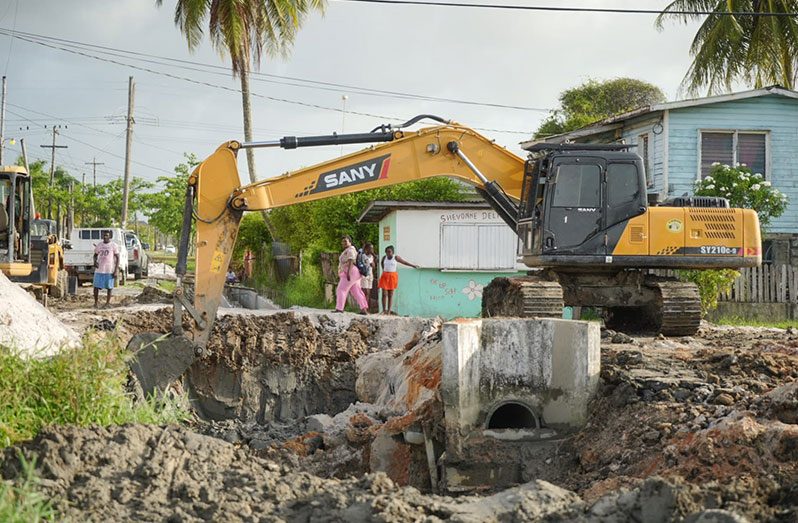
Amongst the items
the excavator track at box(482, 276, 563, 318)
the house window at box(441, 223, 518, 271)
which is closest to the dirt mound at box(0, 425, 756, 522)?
the excavator track at box(482, 276, 563, 318)

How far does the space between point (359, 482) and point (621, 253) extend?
27.5 ft

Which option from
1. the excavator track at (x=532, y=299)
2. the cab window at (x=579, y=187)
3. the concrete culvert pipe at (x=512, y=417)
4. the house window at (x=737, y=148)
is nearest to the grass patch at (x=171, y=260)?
the house window at (x=737, y=148)

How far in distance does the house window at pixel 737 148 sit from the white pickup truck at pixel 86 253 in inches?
683

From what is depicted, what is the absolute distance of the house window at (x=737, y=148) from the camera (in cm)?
2341

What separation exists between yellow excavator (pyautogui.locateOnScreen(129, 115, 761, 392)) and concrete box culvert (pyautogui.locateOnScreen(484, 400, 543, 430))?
2.15m

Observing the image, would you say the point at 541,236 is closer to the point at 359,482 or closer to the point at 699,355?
the point at 699,355

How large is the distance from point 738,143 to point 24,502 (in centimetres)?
2164

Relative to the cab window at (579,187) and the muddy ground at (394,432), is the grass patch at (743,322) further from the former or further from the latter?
the cab window at (579,187)

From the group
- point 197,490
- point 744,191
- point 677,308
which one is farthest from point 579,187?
point 197,490

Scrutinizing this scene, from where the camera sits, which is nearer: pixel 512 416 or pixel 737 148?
pixel 512 416

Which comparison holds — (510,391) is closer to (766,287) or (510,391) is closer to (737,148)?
(766,287)

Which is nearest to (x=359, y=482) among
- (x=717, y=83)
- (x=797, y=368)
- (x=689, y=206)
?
(x=797, y=368)

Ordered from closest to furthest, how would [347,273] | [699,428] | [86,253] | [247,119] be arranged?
[699,428] → [347,273] → [247,119] → [86,253]

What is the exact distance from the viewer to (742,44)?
→ 1069 inches
